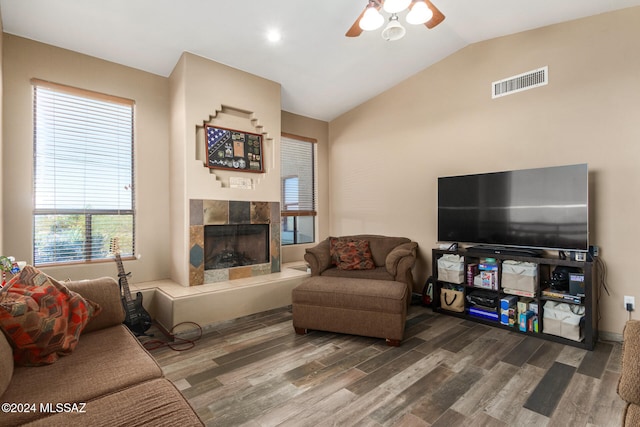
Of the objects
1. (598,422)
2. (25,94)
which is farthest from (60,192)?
(598,422)

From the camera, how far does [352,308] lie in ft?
9.18

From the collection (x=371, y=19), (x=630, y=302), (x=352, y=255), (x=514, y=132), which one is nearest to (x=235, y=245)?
(x=352, y=255)

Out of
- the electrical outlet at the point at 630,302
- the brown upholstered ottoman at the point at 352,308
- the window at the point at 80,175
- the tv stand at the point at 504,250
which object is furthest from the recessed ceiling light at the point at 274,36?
the electrical outlet at the point at 630,302

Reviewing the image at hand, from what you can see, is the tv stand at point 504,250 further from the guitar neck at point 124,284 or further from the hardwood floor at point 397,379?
the guitar neck at point 124,284

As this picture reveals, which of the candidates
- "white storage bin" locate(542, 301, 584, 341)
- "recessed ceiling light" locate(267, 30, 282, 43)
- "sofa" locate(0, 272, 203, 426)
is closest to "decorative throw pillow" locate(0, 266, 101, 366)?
"sofa" locate(0, 272, 203, 426)

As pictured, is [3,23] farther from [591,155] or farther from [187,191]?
[591,155]

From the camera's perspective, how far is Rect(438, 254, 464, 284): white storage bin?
11.2 ft

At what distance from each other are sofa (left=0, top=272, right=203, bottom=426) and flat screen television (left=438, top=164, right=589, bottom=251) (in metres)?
3.21

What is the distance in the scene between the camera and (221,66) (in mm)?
3553

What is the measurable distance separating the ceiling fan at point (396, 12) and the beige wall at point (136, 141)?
2605 millimetres

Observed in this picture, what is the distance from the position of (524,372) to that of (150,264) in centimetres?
377

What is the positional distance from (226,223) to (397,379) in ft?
7.85

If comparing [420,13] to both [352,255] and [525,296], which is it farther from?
[525,296]

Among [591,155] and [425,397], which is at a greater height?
[591,155]
